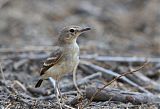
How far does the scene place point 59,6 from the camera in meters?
12.3

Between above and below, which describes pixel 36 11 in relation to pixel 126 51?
above

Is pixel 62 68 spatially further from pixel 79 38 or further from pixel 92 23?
pixel 92 23

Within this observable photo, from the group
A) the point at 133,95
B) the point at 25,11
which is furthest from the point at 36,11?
the point at 133,95

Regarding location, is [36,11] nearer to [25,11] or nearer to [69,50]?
[25,11]

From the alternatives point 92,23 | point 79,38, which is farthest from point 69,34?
point 92,23

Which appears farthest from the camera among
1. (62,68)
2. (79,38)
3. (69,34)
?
(79,38)

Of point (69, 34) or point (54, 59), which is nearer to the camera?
point (54, 59)

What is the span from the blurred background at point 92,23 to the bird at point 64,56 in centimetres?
263

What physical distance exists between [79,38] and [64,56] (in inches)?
Result: 161

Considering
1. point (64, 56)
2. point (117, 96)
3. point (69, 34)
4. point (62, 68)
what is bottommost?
point (117, 96)

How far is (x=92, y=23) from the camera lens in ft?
36.3

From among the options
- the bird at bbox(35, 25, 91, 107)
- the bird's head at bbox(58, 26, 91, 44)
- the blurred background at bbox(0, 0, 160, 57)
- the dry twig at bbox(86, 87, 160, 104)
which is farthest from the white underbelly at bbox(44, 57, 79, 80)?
the blurred background at bbox(0, 0, 160, 57)

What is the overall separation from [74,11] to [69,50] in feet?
20.0

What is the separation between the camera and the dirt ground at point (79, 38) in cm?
652
